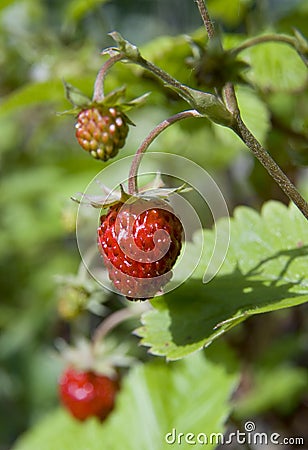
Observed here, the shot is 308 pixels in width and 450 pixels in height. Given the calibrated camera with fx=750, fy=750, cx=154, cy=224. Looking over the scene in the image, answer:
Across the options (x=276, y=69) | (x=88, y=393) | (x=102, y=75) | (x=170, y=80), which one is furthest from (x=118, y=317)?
(x=170, y=80)

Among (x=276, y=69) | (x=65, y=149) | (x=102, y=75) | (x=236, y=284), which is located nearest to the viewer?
(x=102, y=75)

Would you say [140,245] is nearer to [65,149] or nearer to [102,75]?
[102,75]

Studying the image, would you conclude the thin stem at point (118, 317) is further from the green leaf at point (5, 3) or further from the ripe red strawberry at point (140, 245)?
the green leaf at point (5, 3)

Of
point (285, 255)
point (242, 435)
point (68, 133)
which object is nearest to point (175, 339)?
point (285, 255)

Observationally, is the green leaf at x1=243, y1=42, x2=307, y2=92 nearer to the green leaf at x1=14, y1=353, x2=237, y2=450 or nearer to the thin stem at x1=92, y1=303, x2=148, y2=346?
the thin stem at x1=92, y1=303, x2=148, y2=346

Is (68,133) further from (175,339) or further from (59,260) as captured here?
(175,339)
